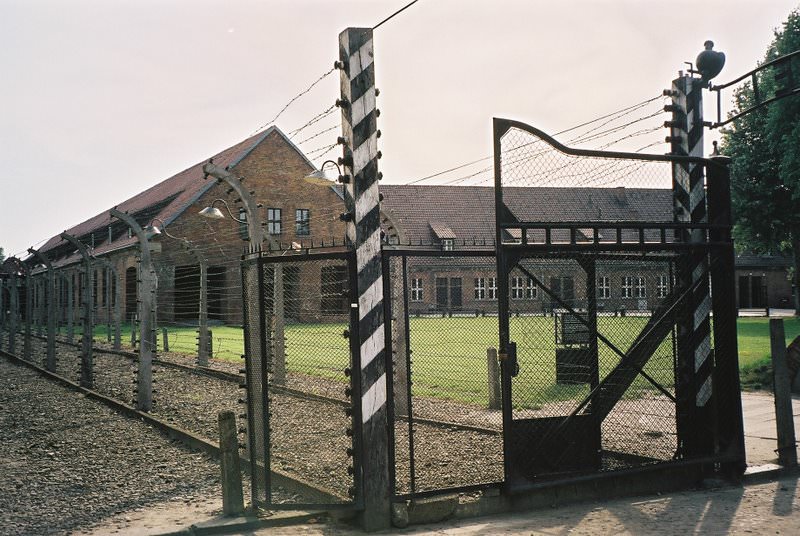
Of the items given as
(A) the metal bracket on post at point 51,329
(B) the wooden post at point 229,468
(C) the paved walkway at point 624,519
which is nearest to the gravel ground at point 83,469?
(C) the paved walkway at point 624,519

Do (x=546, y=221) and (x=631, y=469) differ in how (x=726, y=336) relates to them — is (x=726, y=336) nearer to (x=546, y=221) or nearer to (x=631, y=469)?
(x=631, y=469)

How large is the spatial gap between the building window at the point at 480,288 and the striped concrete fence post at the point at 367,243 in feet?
146

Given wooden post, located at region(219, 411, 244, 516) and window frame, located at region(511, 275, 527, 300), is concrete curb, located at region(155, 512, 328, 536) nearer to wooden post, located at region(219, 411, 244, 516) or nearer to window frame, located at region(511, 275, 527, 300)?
wooden post, located at region(219, 411, 244, 516)

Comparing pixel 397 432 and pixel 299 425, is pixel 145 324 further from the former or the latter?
pixel 397 432

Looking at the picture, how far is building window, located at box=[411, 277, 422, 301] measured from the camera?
163 ft

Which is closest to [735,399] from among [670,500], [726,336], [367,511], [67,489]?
[726,336]

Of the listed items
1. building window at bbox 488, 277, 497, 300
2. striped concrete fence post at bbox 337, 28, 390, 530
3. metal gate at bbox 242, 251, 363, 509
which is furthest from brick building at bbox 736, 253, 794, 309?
striped concrete fence post at bbox 337, 28, 390, 530

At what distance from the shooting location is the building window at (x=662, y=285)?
8.03 meters

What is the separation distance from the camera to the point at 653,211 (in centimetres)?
884

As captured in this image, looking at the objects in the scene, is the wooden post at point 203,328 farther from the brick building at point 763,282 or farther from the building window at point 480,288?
the brick building at point 763,282

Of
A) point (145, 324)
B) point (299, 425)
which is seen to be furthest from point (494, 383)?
point (145, 324)

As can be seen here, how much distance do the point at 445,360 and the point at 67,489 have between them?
12.5 m

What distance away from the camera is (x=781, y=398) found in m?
7.84

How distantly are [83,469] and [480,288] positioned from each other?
44.1m
